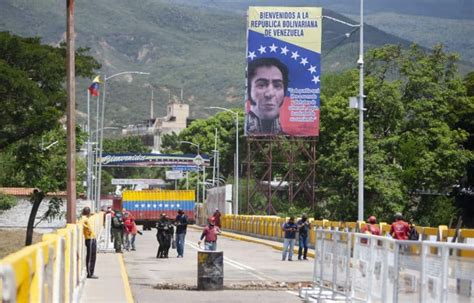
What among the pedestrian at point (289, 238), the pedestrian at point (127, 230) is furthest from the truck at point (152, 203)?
the pedestrian at point (289, 238)

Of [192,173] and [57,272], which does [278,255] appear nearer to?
[57,272]

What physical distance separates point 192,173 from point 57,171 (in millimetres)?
78876

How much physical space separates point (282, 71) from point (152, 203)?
2422 centimetres

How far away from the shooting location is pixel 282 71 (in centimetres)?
6656

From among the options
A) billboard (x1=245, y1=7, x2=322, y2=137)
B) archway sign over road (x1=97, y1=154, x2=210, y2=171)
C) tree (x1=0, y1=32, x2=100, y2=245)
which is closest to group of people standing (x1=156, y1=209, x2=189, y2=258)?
tree (x1=0, y1=32, x2=100, y2=245)

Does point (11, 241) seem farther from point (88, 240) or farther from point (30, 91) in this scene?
point (88, 240)

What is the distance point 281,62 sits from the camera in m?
66.5

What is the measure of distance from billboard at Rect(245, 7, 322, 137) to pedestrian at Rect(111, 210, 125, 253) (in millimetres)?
22419

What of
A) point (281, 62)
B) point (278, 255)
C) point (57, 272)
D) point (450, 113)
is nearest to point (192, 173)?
point (450, 113)

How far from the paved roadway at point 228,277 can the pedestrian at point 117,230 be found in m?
0.50

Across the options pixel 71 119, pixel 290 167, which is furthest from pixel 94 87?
pixel 290 167

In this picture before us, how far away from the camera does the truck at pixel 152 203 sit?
87125 millimetres

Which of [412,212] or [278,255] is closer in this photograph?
[278,255]

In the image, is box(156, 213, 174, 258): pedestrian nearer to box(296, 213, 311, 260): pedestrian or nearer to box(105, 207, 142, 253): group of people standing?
box(105, 207, 142, 253): group of people standing
